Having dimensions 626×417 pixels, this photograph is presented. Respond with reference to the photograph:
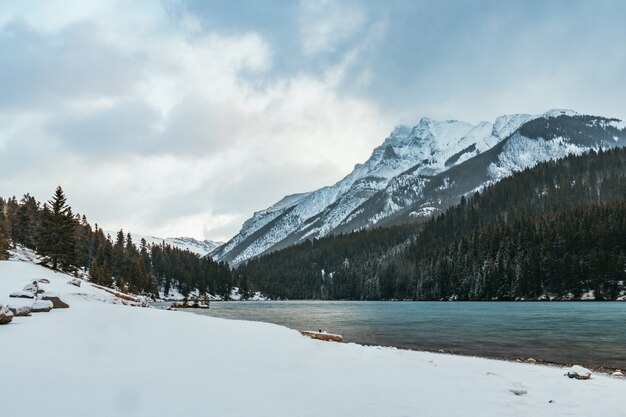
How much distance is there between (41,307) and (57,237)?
166 feet

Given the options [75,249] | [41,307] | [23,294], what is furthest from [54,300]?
[75,249]

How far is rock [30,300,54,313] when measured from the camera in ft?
75.8

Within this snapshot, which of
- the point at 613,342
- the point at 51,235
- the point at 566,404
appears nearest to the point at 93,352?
the point at 566,404

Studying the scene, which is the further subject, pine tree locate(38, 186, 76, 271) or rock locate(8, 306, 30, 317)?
pine tree locate(38, 186, 76, 271)

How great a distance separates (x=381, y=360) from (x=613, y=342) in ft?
71.7

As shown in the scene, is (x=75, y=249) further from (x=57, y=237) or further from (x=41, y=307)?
(x=41, y=307)

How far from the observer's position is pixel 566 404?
12.5 m

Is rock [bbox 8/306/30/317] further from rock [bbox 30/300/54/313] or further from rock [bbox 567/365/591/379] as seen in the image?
rock [bbox 567/365/591/379]

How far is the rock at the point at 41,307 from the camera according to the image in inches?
909

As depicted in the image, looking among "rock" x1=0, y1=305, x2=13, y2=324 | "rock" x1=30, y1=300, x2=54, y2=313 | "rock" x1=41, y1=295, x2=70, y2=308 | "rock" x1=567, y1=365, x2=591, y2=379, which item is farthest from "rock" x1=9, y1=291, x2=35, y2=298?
"rock" x1=567, y1=365, x2=591, y2=379

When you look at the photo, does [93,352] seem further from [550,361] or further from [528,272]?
[528,272]

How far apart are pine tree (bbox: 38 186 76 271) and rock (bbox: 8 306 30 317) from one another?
51750 millimetres

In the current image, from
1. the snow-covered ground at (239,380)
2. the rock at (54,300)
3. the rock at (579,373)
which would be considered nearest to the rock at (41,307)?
the rock at (54,300)

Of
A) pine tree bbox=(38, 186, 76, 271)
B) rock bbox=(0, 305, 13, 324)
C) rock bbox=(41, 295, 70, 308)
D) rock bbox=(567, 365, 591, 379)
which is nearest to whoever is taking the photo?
rock bbox=(567, 365, 591, 379)
